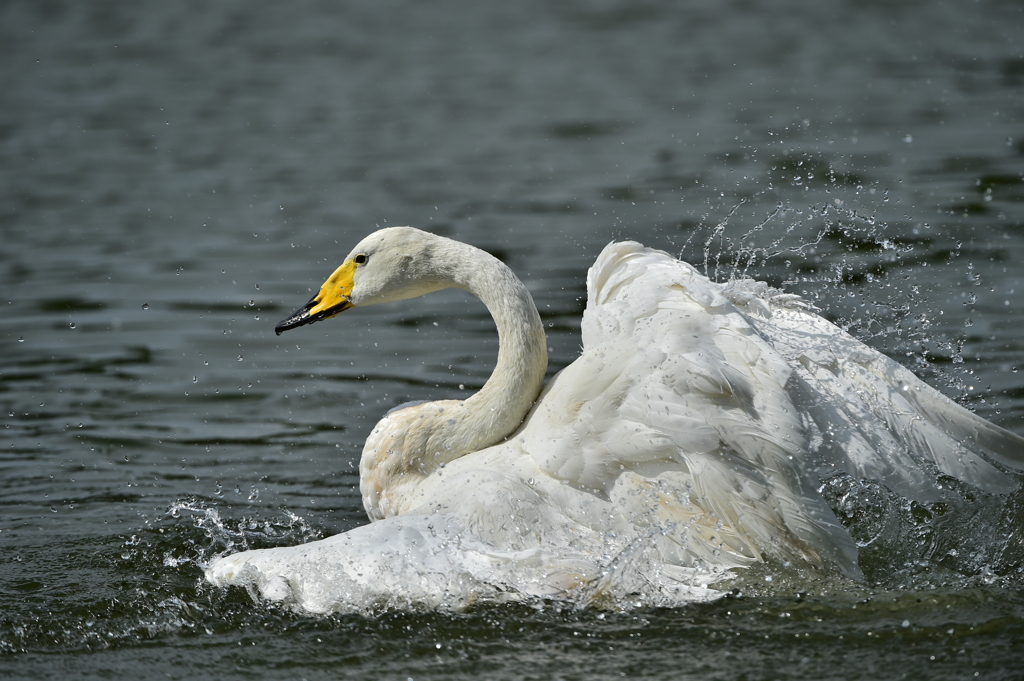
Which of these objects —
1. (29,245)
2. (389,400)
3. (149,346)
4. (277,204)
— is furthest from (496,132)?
(389,400)

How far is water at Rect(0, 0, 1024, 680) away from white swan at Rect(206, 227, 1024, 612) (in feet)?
0.58

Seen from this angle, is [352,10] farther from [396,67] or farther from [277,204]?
[277,204]

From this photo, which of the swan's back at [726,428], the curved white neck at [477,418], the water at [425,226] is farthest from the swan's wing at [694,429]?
the curved white neck at [477,418]

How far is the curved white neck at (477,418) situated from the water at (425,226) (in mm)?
749

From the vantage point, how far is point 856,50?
1716 cm

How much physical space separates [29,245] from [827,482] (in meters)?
9.28

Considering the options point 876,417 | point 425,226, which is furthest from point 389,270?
point 425,226

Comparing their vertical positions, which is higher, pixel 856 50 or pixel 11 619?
pixel 856 50

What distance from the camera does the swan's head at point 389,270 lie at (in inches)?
216

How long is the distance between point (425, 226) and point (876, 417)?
6.86 m

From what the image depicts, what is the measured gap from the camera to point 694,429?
172 inches

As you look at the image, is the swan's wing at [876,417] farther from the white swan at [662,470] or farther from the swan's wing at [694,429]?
the swan's wing at [694,429]

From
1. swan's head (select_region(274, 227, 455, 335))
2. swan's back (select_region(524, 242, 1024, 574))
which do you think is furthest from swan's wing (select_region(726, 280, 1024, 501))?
swan's head (select_region(274, 227, 455, 335))

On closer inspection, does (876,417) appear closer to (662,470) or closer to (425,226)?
(662,470)
